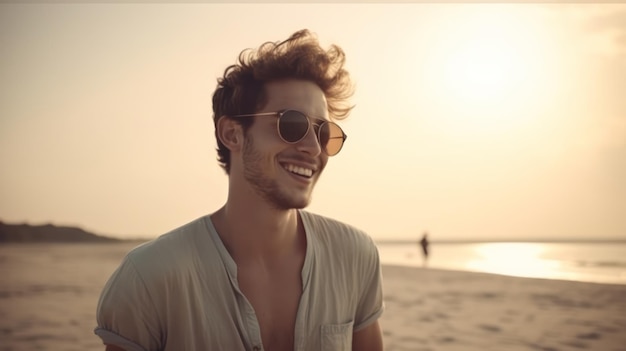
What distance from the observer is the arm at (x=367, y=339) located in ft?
10.0

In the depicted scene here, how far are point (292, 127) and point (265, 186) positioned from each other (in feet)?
1.04

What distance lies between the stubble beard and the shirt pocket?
60 cm

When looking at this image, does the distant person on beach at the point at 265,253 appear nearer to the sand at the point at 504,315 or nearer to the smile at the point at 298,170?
the smile at the point at 298,170

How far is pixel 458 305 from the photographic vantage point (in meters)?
10.3

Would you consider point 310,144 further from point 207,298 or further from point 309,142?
point 207,298

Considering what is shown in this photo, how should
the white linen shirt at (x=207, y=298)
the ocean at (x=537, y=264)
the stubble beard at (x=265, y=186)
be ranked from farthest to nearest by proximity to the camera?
1. the ocean at (x=537, y=264)
2. the stubble beard at (x=265, y=186)
3. the white linen shirt at (x=207, y=298)

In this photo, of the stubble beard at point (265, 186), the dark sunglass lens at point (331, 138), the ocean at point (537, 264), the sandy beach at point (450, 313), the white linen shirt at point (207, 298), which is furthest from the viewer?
the ocean at point (537, 264)

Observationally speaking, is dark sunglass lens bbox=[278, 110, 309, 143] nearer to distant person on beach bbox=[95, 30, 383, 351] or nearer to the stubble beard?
distant person on beach bbox=[95, 30, 383, 351]

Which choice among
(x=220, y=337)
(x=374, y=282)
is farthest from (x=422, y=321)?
(x=220, y=337)

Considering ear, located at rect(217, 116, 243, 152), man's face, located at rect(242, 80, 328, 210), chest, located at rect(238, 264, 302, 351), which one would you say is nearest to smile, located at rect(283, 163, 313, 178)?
man's face, located at rect(242, 80, 328, 210)

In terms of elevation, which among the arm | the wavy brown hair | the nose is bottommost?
the arm

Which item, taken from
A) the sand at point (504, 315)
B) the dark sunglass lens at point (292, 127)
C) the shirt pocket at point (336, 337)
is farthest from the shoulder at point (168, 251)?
the sand at point (504, 315)

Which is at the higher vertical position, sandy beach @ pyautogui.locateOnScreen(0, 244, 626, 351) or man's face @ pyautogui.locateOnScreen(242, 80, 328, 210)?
man's face @ pyautogui.locateOnScreen(242, 80, 328, 210)

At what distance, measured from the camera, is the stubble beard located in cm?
285
